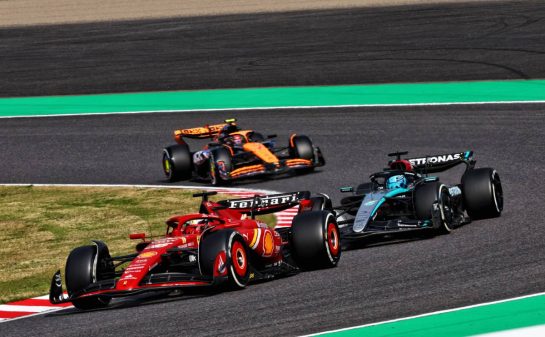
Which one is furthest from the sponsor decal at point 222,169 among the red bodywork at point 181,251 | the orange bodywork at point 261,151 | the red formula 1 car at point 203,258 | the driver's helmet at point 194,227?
the driver's helmet at point 194,227

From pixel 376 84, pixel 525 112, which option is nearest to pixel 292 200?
pixel 525 112

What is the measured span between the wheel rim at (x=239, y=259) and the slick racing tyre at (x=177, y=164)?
9.66m

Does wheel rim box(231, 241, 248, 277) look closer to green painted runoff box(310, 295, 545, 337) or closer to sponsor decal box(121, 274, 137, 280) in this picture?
sponsor decal box(121, 274, 137, 280)

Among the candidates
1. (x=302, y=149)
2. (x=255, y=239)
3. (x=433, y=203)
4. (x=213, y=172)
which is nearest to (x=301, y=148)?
(x=302, y=149)

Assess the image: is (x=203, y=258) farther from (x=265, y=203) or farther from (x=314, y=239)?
(x=265, y=203)

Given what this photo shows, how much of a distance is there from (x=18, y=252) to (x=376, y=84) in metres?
14.2

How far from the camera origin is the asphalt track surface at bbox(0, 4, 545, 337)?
36.7 ft

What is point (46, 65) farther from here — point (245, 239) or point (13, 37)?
point (245, 239)

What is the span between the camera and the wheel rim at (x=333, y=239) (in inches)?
516

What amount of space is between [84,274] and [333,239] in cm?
286

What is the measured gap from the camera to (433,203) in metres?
14.4

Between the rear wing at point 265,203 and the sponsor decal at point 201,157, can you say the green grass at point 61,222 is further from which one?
the rear wing at point 265,203

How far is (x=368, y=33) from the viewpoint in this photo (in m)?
35.6

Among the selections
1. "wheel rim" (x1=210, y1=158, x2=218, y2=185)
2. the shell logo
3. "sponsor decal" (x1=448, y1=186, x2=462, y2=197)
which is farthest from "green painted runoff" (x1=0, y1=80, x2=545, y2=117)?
the shell logo
